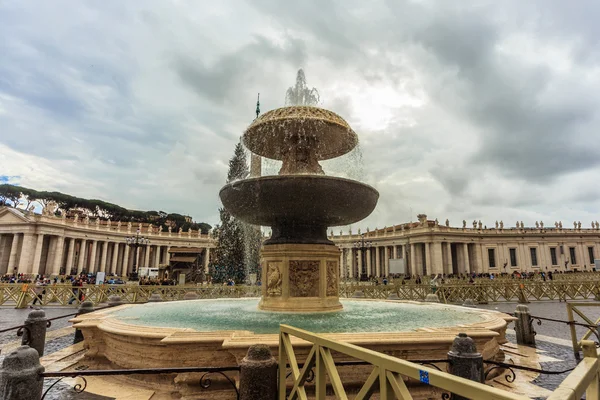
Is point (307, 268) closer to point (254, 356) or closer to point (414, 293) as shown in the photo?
point (254, 356)

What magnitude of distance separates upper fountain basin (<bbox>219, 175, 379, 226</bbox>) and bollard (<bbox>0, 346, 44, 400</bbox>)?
5.61 m

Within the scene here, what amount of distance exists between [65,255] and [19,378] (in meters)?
73.1

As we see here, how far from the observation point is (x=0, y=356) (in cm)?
715

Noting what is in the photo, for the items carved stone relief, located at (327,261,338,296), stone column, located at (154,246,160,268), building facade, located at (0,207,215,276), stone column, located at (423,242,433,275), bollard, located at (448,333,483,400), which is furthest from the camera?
stone column, located at (154,246,160,268)

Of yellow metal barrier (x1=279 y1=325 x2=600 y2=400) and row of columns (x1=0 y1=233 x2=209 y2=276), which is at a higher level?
row of columns (x1=0 y1=233 x2=209 y2=276)

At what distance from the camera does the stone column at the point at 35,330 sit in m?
6.89

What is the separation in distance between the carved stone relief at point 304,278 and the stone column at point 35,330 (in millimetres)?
5433

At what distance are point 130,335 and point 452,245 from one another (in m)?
75.8

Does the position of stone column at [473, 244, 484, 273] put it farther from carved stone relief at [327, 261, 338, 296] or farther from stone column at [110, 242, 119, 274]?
stone column at [110, 242, 119, 274]

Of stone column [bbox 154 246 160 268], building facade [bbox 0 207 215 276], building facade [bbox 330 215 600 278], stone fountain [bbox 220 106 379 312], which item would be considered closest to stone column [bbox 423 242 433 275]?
building facade [bbox 330 215 600 278]

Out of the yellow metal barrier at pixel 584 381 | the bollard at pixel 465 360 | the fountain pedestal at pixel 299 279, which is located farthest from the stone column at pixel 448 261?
the yellow metal barrier at pixel 584 381

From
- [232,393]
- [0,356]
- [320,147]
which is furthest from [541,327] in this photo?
[0,356]

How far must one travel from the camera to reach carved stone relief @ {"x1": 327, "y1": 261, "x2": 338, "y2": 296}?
927 centimetres

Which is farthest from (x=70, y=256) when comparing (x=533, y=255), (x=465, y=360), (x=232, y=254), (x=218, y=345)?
(x=533, y=255)
